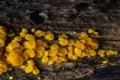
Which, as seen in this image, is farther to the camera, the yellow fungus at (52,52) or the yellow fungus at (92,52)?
the yellow fungus at (92,52)

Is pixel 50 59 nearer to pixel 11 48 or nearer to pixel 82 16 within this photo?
pixel 11 48

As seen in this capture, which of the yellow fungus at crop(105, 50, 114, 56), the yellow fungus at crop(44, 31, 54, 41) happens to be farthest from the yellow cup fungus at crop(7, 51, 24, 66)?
the yellow fungus at crop(105, 50, 114, 56)

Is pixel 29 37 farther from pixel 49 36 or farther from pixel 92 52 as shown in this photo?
pixel 92 52

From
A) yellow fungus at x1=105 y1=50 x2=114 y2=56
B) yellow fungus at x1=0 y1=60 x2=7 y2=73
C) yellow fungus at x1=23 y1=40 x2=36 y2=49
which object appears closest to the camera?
yellow fungus at x1=0 y1=60 x2=7 y2=73

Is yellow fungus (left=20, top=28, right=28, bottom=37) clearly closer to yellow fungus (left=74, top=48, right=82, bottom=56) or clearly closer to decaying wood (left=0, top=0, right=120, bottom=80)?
decaying wood (left=0, top=0, right=120, bottom=80)

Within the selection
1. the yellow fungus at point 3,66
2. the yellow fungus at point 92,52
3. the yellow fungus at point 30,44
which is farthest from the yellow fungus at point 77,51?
the yellow fungus at point 3,66

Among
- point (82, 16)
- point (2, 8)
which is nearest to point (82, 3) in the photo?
point (82, 16)

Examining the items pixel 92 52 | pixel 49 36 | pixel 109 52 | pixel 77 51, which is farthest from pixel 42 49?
pixel 109 52

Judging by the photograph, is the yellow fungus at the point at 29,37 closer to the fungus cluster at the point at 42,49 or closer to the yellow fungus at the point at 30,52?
the fungus cluster at the point at 42,49
